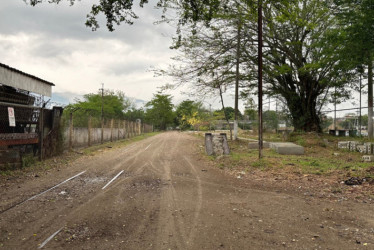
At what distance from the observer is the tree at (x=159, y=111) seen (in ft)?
289

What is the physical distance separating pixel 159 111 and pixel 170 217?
279ft

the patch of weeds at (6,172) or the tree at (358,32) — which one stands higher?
the tree at (358,32)

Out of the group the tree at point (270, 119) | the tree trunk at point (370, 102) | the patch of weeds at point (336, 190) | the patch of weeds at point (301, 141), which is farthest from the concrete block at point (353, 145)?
the tree at point (270, 119)

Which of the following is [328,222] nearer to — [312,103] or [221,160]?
[221,160]

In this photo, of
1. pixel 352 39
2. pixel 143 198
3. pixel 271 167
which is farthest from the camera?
pixel 352 39

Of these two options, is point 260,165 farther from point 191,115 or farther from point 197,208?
point 191,115

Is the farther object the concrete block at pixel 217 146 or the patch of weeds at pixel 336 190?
the concrete block at pixel 217 146

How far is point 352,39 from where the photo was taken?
13.3 meters

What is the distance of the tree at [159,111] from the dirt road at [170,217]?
80.8m

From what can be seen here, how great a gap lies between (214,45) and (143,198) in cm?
1368

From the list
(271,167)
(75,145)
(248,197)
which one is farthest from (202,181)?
(75,145)

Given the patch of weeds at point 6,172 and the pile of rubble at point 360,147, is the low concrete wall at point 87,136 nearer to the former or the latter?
the patch of weeds at point 6,172

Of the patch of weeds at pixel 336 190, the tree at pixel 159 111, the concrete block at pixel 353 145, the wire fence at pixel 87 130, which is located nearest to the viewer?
the patch of weeds at pixel 336 190

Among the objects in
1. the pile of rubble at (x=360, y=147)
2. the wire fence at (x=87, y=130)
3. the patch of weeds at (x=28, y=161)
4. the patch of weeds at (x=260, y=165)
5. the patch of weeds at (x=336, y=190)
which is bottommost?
the patch of weeds at (x=336, y=190)
